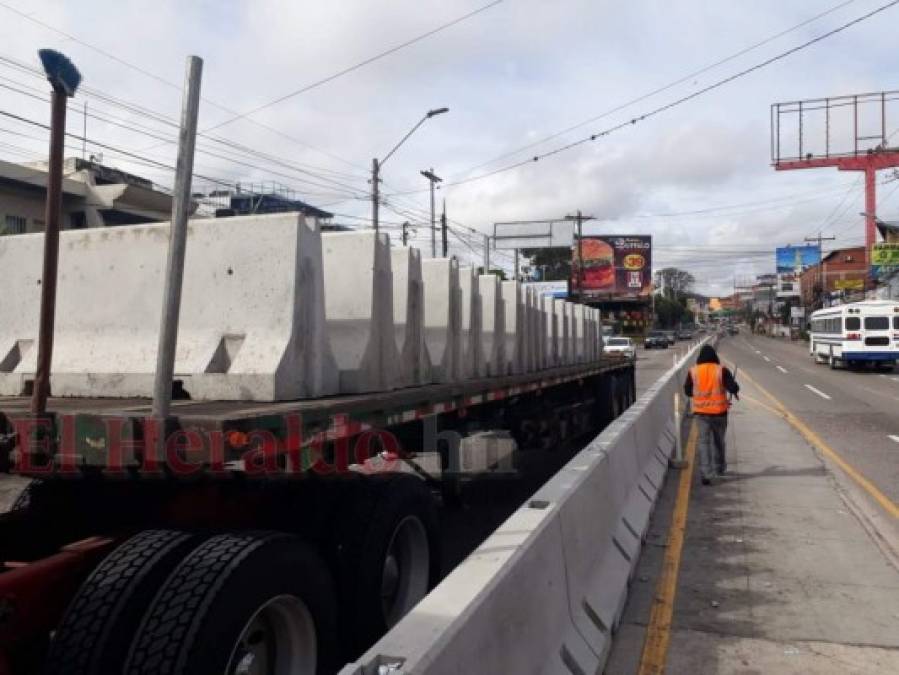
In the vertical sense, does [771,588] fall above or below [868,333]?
below

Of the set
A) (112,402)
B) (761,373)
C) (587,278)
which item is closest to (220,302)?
(112,402)

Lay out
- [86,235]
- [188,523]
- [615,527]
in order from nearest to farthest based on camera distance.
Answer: [188,523], [86,235], [615,527]

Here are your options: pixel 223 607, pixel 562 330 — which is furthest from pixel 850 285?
pixel 223 607

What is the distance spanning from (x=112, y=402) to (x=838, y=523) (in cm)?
636

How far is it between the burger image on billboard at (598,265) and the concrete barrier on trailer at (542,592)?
71.1m

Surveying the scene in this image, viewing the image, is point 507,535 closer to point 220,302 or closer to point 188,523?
point 188,523

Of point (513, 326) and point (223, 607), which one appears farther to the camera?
point (513, 326)

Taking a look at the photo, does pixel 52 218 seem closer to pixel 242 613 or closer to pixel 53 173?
pixel 53 173

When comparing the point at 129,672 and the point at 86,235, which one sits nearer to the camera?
the point at 129,672

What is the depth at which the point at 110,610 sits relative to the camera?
261 cm

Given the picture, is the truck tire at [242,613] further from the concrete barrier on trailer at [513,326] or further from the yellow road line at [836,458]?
the yellow road line at [836,458]

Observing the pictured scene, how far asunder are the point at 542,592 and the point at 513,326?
4494 millimetres

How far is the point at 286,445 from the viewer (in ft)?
10.2

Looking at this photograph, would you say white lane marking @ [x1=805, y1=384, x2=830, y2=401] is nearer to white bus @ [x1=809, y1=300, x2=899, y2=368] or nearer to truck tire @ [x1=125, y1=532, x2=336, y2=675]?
white bus @ [x1=809, y1=300, x2=899, y2=368]
